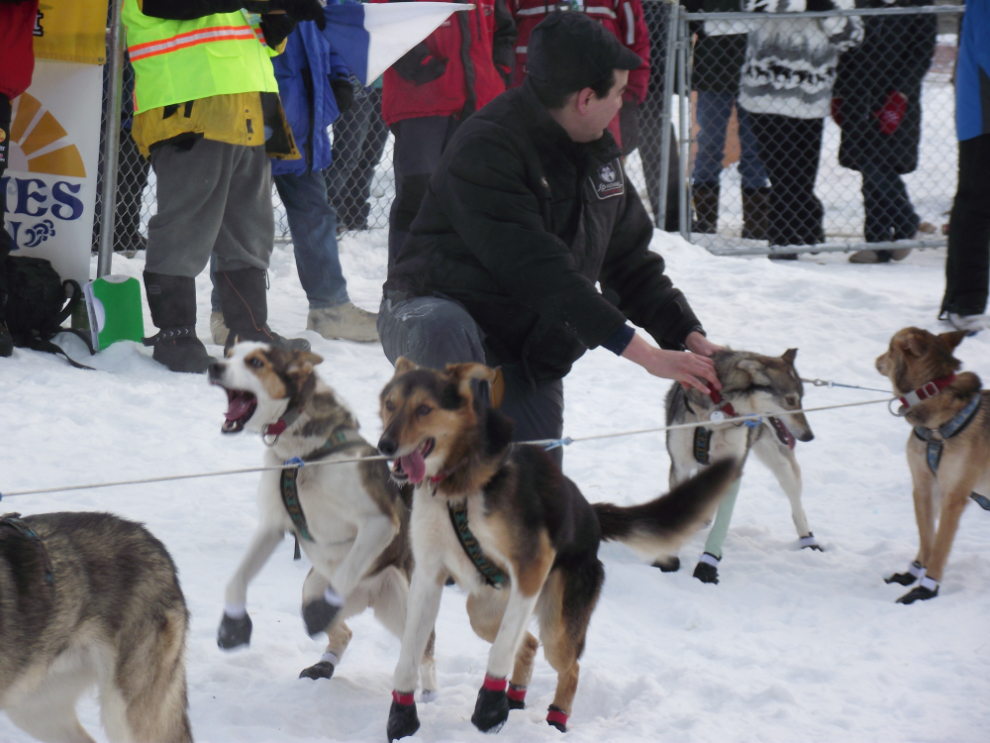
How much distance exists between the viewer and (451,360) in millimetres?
3008

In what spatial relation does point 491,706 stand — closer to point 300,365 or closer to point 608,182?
point 300,365

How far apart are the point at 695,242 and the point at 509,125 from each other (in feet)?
19.3

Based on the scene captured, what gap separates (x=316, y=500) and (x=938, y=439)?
8.19 ft

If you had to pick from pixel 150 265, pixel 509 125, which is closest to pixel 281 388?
pixel 509 125

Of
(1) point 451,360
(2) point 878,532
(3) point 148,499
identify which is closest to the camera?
(1) point 451,360

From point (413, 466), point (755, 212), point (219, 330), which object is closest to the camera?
point (413, 466)

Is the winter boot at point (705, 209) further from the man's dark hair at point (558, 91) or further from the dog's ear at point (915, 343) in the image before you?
the man's dark hair at point (558, 91)

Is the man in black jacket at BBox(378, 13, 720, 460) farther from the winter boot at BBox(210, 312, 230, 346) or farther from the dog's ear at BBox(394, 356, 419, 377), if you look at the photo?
the winter boot at BBox(210, 312, 230, 346)

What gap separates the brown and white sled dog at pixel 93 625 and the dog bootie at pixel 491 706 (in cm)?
72

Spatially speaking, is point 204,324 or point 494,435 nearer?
point 494,435

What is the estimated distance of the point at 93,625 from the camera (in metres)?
2.05

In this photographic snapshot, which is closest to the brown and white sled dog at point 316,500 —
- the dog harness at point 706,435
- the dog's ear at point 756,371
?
the dog harness at point 706,435

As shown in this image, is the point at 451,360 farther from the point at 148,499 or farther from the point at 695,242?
the point at 695,242

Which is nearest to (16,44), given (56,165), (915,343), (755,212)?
(56,165)
